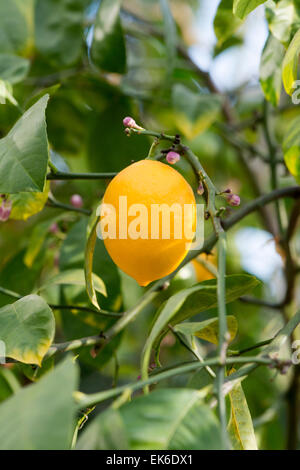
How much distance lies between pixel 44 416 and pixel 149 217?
0.81ft

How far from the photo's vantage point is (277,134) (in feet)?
4.94

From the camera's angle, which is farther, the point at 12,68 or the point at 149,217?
the point at 12,68

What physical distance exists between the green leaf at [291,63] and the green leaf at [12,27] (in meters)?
0.63

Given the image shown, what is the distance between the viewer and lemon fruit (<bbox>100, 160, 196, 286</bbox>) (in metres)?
0.55

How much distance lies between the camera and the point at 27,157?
0.52 metres

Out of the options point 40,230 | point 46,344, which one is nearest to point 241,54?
point 40,230

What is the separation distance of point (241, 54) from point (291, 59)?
1.18m

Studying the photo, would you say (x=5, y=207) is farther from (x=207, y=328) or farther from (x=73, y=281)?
(x=207, y=328)

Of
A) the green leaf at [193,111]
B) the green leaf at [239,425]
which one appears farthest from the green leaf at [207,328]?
the green leaf at [193,111]

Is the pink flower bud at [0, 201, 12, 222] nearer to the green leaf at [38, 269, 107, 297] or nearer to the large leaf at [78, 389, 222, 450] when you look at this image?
the green leaf at [38, 269, 107, 297]

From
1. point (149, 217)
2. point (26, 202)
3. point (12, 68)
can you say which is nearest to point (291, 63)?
point (149, 217)

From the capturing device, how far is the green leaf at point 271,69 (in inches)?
30.0

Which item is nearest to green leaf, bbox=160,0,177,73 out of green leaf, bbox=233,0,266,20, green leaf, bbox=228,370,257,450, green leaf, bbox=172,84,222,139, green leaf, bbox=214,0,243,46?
green leaf, bbox=172,84,222,139
